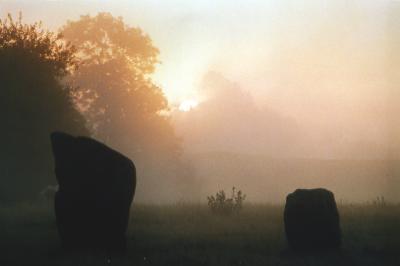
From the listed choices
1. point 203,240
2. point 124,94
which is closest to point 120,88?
point 124,94

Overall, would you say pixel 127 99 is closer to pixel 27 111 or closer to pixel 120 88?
pixel 120 88

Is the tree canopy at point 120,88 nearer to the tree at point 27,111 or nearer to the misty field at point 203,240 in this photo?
the tree at point 27,111

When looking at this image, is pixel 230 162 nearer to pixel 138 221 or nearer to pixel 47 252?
pixel 138 221

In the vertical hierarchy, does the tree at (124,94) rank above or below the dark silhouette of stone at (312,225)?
above

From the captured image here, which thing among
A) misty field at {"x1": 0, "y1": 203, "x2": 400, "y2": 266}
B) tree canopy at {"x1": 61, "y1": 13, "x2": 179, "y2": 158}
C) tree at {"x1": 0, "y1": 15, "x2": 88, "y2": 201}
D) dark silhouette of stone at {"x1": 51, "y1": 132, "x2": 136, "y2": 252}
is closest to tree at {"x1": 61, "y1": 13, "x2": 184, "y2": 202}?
tree canopy at {"x1": 61, "y1": 13, "x2": 179, "y2": 158}

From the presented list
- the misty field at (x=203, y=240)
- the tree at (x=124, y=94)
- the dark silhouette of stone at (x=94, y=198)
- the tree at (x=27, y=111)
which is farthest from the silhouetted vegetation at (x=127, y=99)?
the dark silhouette of stone at (x=94, y=198)

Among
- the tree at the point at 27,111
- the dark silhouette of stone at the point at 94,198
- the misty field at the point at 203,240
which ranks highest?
the tree at the point at 27,111

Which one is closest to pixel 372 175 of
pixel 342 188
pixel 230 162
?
pixel 342 188

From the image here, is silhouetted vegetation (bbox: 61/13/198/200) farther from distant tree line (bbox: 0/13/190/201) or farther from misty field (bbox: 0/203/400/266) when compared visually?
misty field (bbox: 0/203/400/266)

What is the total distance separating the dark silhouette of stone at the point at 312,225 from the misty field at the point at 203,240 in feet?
1.42

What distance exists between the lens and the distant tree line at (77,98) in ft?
102

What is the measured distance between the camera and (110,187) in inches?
555

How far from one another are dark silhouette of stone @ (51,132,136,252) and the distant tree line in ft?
57.9

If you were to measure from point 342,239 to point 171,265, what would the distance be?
6637 millimetres
